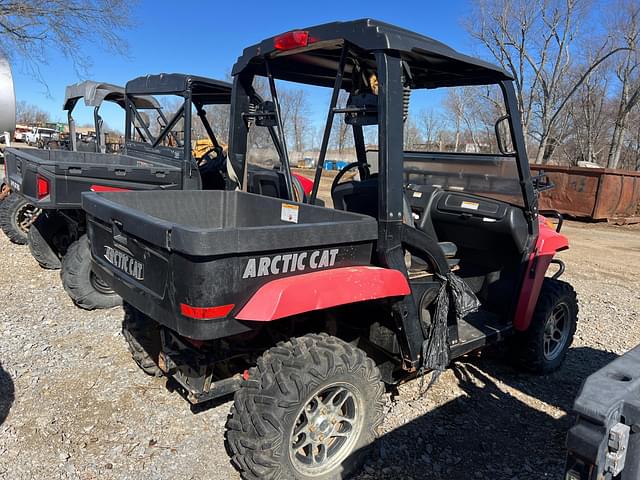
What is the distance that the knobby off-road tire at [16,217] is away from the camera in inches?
276

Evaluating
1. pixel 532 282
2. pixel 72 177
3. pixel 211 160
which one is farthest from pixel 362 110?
pixel 211 160

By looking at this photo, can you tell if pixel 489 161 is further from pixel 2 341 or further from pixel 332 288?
pixel 2 341

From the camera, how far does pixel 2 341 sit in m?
4.15

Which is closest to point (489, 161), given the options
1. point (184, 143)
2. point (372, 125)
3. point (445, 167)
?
point (445, 167)

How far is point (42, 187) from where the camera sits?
186 inches

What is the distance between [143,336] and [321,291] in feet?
5.56

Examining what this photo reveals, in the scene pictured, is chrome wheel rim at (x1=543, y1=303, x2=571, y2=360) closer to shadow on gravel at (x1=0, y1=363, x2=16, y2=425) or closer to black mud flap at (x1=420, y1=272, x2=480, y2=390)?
black mud flap at (x1=420, y1=272, x2=480, y2=390)

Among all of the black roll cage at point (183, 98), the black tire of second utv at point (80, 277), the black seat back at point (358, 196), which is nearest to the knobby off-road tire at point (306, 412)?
the black seat back at point (358, 196)

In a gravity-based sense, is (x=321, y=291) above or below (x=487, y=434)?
above

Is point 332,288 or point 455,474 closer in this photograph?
point 332,288

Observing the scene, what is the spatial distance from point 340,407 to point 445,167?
7.23ft

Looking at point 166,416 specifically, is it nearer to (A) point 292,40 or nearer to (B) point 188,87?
(A) point 292,40

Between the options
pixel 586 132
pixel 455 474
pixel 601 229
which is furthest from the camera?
pixel 586 132

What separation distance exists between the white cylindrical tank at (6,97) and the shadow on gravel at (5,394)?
213cm
